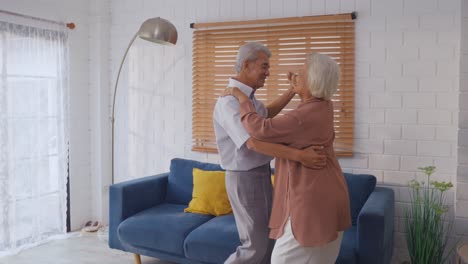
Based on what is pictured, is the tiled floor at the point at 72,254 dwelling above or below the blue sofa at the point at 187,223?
below

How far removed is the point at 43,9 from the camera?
4223 mm

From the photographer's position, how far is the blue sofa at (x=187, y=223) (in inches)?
109

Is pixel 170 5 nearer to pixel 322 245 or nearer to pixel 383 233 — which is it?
pixel 383 233

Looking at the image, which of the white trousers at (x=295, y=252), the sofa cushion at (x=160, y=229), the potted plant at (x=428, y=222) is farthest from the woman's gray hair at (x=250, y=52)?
the potted plant at (x=428, y=222)

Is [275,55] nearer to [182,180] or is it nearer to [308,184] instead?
[182,180]

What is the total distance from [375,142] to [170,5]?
230 centimetres

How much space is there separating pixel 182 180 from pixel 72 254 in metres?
1.12

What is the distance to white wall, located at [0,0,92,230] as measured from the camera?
4.59 m

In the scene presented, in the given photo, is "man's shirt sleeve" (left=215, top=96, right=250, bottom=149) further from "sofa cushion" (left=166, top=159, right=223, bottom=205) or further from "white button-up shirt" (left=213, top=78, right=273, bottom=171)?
"sofa cushion" (left=166, top=159, right=223, bottom=205)

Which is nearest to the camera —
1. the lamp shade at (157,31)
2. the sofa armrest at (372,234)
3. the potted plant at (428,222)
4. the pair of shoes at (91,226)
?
the sofa armrest at (372,234)

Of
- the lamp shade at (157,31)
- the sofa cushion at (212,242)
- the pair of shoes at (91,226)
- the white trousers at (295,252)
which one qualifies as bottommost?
the pair of shoes at (91,226)

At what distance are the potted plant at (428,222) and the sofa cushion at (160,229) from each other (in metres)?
1.49

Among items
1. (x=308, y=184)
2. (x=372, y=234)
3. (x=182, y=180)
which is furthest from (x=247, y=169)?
(x=182, y=180)

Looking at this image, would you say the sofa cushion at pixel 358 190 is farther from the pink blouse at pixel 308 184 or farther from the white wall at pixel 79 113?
the white wall at pixel 79 113
